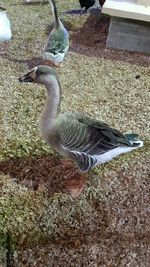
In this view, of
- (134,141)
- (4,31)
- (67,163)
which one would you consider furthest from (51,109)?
(4,31)

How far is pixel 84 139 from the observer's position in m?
2.57

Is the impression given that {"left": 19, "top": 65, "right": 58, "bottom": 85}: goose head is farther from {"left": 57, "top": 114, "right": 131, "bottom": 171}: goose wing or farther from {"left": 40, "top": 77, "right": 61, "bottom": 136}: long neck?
{"left": 57, "top": 114, "right": 131, "bottom": 171}: goose wing

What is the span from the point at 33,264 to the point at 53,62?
2072 mm

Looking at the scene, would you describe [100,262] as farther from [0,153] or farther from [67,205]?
[0,153]

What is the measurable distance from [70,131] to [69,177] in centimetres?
40

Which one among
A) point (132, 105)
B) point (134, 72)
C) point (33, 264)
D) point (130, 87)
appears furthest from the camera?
point (134, 72)

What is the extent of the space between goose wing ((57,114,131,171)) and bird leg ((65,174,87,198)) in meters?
0.15

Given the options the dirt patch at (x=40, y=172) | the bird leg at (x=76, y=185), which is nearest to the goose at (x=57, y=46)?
the dirt patch at (x=40, y=172)

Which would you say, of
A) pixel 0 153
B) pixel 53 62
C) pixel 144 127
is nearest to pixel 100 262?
pixel 0 153

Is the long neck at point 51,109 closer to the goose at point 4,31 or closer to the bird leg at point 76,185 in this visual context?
the bird leg at point 76,185

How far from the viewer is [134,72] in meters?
4.17

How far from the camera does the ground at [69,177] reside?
253 centimetres

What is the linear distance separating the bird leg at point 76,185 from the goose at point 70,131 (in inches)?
5.9

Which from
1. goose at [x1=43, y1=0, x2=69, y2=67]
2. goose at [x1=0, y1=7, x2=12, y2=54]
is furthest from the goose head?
goose at [x1=0, y1=7, x2=12, y2=54]
